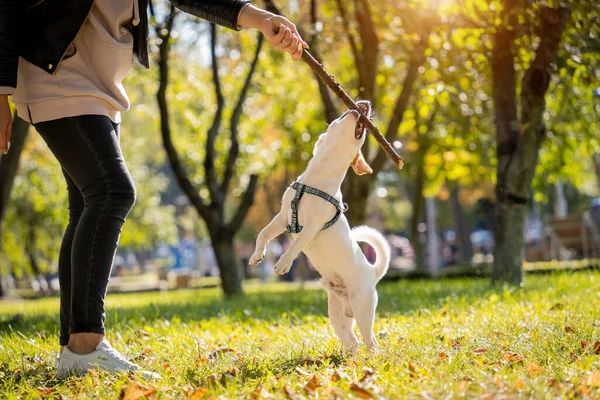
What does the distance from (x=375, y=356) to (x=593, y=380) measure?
103 centimetres

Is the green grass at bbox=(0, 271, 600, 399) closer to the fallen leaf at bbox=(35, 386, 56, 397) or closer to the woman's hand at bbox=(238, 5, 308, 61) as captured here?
the fallen leaf at bbox=(35, 386, 56, 397)

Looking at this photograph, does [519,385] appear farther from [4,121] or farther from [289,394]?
[4,121]

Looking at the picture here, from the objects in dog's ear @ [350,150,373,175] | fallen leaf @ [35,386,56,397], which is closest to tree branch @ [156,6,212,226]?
dog's ear @ [350,150,373,175]

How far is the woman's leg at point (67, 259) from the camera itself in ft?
12.1

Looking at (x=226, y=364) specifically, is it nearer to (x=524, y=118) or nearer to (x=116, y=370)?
(x=116, y=370)

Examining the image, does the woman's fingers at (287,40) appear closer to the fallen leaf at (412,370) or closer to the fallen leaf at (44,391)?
the fallen leaf at (412,370)

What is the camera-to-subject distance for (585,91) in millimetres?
11188

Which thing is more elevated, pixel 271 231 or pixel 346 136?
pixel 346 136

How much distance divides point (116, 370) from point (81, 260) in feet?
1.70

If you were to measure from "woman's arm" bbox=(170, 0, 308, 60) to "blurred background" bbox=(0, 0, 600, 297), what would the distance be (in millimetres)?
4749

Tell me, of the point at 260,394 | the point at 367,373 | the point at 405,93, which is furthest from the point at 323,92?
the point at 260,394

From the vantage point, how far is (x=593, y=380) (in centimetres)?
279

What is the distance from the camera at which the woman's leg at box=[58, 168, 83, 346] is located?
3684mm

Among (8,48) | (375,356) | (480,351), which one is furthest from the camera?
(480,351)
